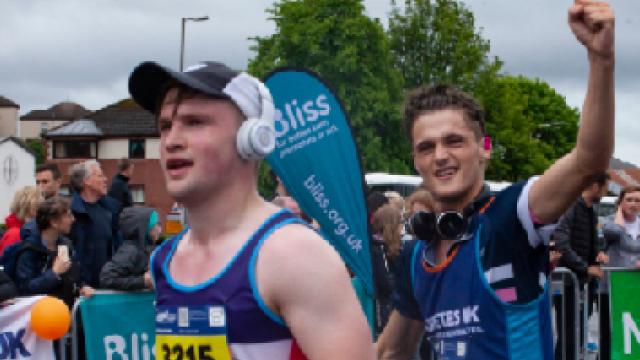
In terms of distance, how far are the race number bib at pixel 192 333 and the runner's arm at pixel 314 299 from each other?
0.53 ft

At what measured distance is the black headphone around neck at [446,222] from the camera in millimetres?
3330

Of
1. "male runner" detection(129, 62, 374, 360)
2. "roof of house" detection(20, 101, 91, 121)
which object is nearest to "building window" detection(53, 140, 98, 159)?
"male runner" detection(129, 62, 374, 360)

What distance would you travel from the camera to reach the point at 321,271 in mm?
2307

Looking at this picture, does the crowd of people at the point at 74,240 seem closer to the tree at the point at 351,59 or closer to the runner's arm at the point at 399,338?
the runner's arm at the point at 399,338

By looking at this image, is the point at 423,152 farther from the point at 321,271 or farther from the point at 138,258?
the point at 138,258

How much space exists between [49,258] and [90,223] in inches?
39.9

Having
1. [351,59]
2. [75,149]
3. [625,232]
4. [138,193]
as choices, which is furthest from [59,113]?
[625,232]

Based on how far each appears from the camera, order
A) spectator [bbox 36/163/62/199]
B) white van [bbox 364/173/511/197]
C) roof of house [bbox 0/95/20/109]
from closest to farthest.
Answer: spectator [bbox 36/163/62/199] < white van [bbox 364/173/511/197] < roof of house [bbox 0/95/20/109]

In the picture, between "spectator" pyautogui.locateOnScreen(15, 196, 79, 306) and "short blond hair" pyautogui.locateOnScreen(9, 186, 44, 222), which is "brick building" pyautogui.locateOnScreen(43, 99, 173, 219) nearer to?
"short blond hair" pyautogui.locateOnScreen(9, 186, 44, 222)

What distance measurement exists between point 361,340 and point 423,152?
1.33m

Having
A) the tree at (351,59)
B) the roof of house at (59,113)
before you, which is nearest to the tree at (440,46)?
the tree at (351,59)

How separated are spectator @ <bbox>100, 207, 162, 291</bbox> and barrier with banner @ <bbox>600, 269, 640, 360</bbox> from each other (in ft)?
14.9

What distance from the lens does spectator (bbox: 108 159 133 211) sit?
963 centimetres

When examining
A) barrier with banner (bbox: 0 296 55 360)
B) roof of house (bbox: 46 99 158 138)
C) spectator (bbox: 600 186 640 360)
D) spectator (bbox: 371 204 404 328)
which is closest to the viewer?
barrier with banner (bbox: 0 296 55 360)
